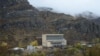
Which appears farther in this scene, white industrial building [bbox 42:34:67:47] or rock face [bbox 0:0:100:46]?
rock face [bbox 0:0:100:46]

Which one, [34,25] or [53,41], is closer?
[53,41]

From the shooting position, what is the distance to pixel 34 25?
5335 inches

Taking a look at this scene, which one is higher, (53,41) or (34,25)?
(34,25)

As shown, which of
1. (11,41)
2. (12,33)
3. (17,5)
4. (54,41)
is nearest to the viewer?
(54,41)

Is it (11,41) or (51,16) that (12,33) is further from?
(51,16)

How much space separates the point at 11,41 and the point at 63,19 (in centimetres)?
3561

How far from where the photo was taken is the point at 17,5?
488 feet

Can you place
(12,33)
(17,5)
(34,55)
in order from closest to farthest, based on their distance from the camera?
(34,55) → (12,33) → (17,5)

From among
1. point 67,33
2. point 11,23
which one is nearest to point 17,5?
point 11,23

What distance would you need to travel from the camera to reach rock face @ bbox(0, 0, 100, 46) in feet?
430

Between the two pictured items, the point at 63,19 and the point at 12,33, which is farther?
the point at 63,19

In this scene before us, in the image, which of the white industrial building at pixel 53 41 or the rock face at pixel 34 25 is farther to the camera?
the rock face at pixel 34 25

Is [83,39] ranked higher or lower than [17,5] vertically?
lower

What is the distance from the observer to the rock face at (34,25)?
131 m
